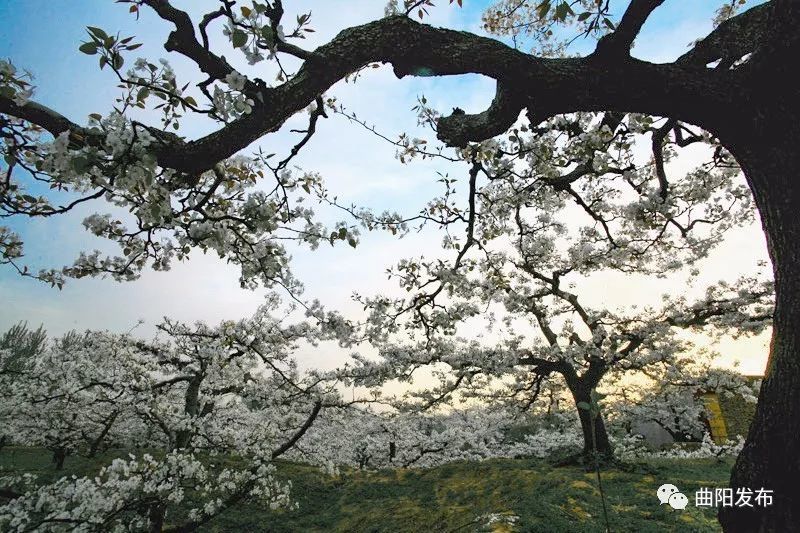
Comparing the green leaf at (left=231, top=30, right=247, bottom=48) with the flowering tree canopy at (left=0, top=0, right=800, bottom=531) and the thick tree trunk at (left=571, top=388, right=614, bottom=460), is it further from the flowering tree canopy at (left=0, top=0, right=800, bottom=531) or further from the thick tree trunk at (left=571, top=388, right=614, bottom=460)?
the thick tree trunk at (left=571, top=388, right=614, bottom=460)

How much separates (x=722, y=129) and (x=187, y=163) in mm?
3625

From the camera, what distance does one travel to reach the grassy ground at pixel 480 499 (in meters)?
6.25

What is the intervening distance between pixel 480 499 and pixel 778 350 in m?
7.47

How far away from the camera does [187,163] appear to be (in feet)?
7.69

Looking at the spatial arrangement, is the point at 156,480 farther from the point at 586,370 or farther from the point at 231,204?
the point at 586,370

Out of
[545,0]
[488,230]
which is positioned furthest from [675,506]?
[545,0]

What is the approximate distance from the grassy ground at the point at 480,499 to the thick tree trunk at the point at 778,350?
4.10 meters

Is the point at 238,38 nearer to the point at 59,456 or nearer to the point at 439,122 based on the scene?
the point at 439,122

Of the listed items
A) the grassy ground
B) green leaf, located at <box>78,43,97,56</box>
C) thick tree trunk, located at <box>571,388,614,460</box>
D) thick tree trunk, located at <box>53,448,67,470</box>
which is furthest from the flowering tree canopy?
thick tree trunk, located at <box>53,448,67,470</box>

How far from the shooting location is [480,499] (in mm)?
8336

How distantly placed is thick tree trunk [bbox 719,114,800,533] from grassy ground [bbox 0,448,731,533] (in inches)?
161

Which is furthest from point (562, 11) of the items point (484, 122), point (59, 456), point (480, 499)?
point (59, 456)

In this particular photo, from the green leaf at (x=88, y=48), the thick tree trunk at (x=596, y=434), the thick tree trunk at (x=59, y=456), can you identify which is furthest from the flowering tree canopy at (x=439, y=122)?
the thick tree trunk at (x=59, y=456)

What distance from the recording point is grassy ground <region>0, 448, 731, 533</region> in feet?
20.5
